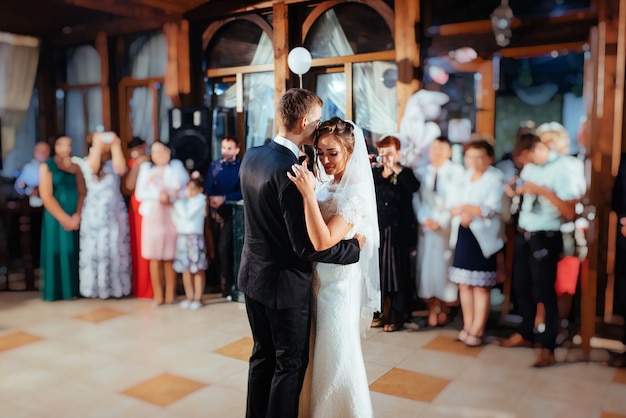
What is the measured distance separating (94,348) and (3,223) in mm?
3668

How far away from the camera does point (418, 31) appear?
4.88m

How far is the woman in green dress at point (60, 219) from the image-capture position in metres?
5.34

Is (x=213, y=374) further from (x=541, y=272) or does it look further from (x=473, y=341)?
(x=541, y=272)

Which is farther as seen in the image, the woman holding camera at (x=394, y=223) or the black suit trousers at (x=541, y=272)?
the woman holding camera at (x=394, y=223)

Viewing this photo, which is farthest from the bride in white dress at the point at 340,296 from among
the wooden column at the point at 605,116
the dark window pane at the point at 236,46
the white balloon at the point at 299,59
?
the dark window pane at the point at 236,46

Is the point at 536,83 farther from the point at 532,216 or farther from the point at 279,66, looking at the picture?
the point at 279,66

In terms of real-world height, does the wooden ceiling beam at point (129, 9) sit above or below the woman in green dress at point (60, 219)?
above

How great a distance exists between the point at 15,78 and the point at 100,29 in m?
1.58

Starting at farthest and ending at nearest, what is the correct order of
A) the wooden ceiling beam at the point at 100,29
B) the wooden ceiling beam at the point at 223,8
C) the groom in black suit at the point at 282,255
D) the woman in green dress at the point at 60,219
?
the wooden ceiling beam at the point at 100,29, the wooden ceiling beam at the point at 223,8, the woman in green dress at the point at 60,219, the groom in black suit at the point at 282,255

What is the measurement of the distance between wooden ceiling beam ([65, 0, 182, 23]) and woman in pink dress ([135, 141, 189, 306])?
1.68 meters

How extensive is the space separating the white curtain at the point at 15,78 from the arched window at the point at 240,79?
2.89 meters

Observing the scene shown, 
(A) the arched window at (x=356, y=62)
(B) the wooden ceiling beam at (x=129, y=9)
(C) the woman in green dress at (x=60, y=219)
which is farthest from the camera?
(B) the wooden ceiling beam at (x=129, y=9)

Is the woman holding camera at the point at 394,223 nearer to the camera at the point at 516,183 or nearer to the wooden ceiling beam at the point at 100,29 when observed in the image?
the camera at the point at 516,183

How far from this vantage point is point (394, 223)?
4387 millimetres
